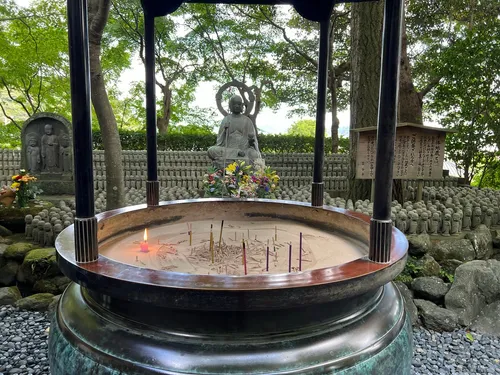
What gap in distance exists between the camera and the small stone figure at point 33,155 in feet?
30.4

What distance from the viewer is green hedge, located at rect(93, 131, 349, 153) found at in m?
12.7

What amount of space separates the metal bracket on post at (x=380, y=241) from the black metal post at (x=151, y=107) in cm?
180

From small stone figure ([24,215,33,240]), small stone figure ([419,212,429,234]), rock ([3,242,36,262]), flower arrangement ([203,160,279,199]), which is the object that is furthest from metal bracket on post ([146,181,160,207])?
small stone figure ([419,212,429,234])

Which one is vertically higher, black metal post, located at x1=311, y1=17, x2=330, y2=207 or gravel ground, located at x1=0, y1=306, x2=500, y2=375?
black metal post, located at x1=311, y1=17, x2=330, y2=207

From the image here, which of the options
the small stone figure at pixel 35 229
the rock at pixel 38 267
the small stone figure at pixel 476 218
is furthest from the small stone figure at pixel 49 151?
the small stone figure at pixel 476 218

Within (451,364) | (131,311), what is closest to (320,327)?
(131,311)

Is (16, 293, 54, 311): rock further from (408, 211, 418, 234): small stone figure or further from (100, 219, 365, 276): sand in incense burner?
(408, 211, 418, 234): small stone figure

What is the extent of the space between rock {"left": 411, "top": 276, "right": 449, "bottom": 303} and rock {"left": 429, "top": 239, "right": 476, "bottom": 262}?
107 cm

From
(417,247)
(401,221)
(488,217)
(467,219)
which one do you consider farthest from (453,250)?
(488,217)

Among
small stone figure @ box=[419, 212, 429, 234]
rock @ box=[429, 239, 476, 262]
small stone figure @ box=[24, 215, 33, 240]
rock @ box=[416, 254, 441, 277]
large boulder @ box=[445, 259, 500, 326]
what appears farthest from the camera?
small stone figure @ box=[419, 212, 429, 234]

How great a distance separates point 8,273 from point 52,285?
25.9 inches

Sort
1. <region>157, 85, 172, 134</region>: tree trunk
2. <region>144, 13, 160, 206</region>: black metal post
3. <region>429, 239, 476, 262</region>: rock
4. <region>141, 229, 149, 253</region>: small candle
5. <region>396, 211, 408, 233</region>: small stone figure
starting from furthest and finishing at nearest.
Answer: <region>157, 85, 172, 134</region>: tree trunk < <region>396, 211, 408, 233</region>: small stone figure < <region>429, 239, 476, 262</region>: rock < <region>144, 13, 160, 206</region>: black metal post < <region>141, 229, 149, 253</region>: small candle

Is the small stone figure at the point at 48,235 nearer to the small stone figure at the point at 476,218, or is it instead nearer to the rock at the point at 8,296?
the rock at the point at 8,296

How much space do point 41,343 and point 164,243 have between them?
1.73 metres
